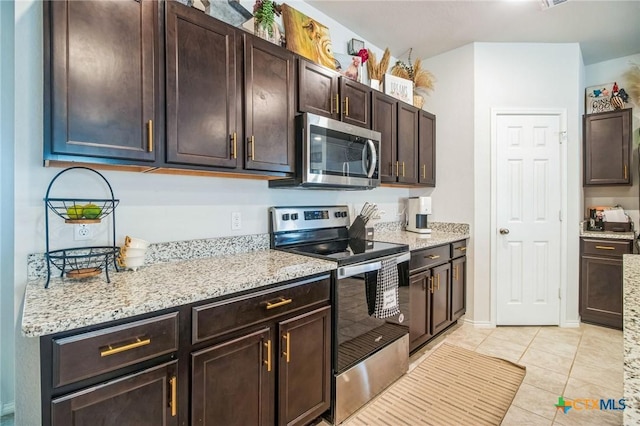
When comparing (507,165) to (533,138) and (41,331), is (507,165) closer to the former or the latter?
(533,138)

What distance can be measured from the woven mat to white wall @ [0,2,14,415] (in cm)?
174

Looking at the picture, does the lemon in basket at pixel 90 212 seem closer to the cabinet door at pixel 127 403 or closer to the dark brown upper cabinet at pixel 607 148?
the cabinet door at pixel 127 403

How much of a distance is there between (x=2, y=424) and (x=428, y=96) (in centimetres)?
409

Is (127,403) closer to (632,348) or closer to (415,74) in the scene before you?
(632,348)

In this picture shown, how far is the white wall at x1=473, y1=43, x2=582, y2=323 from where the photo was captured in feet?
10.2

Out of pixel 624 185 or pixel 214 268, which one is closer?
pixel 214 268

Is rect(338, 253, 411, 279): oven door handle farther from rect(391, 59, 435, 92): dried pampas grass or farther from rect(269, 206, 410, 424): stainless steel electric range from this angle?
rect(391, 59, 435, 92): dried pampas grass

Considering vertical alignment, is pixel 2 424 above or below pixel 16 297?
below

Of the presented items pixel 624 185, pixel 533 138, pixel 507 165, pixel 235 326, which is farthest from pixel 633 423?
pixel 624 185

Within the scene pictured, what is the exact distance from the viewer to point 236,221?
203 centimetres

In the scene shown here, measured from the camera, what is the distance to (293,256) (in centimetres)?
192

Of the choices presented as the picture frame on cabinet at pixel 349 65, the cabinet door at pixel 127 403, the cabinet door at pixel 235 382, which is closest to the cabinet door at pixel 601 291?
the picture frame on cabinet at pixel 349 65

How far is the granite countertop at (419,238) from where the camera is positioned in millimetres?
2543

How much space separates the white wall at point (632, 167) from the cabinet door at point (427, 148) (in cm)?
195
